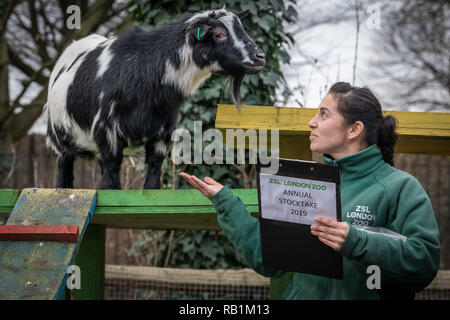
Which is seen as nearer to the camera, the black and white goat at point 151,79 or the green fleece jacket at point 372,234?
the green fleece jacket at point 372,234

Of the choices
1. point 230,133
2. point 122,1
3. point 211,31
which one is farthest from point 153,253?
point 122,1

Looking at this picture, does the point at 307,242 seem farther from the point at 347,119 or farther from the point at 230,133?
the point at 230,133

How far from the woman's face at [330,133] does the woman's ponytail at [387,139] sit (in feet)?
0.42

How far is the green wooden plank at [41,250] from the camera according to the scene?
6.25ft

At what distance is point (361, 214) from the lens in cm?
169

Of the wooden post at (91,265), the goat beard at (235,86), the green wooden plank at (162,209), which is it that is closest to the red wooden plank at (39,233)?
the green wooden plank at (162,209)

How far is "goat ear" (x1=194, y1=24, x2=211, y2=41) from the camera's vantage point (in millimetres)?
2332

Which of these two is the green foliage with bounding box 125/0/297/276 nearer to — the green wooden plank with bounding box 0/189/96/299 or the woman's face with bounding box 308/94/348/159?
the green wooden plank with bounding box 0/189/96/299

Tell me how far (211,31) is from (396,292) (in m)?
1.34

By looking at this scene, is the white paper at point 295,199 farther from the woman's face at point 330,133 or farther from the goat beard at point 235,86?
the goat beard at point 235,86

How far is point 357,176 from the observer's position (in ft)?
5.82

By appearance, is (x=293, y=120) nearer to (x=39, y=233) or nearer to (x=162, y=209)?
(x=162, y=209)

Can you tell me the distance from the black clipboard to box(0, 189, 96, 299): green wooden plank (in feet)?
2.62

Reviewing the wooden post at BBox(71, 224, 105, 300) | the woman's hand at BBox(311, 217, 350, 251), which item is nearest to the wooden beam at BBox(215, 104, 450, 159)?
the woman's hand at BBox(311, 217, 350, 251)
